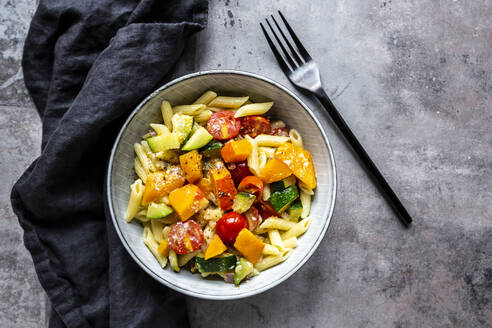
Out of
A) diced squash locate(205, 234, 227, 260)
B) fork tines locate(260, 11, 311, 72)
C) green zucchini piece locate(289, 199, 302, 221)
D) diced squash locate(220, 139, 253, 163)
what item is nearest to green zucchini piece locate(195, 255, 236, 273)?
diced squash locate(205, 234, 227, 260)

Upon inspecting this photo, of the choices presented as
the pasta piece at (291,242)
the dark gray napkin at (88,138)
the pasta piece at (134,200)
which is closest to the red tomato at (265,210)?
the pasta piece at (291,242)

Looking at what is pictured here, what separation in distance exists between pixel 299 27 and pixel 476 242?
160 centimetres

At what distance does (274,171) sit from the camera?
1.92m

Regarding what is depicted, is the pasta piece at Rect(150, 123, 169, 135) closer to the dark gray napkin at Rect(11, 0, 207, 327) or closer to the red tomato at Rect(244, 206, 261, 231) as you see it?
the dark gray napkin at Rect(11, 0, 207, 327)

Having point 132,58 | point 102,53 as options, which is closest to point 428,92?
point 132,58

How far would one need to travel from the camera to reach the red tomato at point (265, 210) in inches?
79.7

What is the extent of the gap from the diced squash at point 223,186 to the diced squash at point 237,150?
0.06 m

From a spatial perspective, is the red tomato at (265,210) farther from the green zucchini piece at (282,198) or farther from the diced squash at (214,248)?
the diced squash at (214,248)

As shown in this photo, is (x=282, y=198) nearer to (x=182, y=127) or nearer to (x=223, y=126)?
(x=223, y=126)

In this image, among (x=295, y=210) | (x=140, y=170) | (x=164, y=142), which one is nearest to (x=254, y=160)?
(x=295, y=210)

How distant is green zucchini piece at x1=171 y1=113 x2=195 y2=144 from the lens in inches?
76.8

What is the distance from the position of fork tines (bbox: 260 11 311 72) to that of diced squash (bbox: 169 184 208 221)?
87 cm

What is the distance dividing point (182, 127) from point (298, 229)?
756 mm

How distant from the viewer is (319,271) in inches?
91.7
